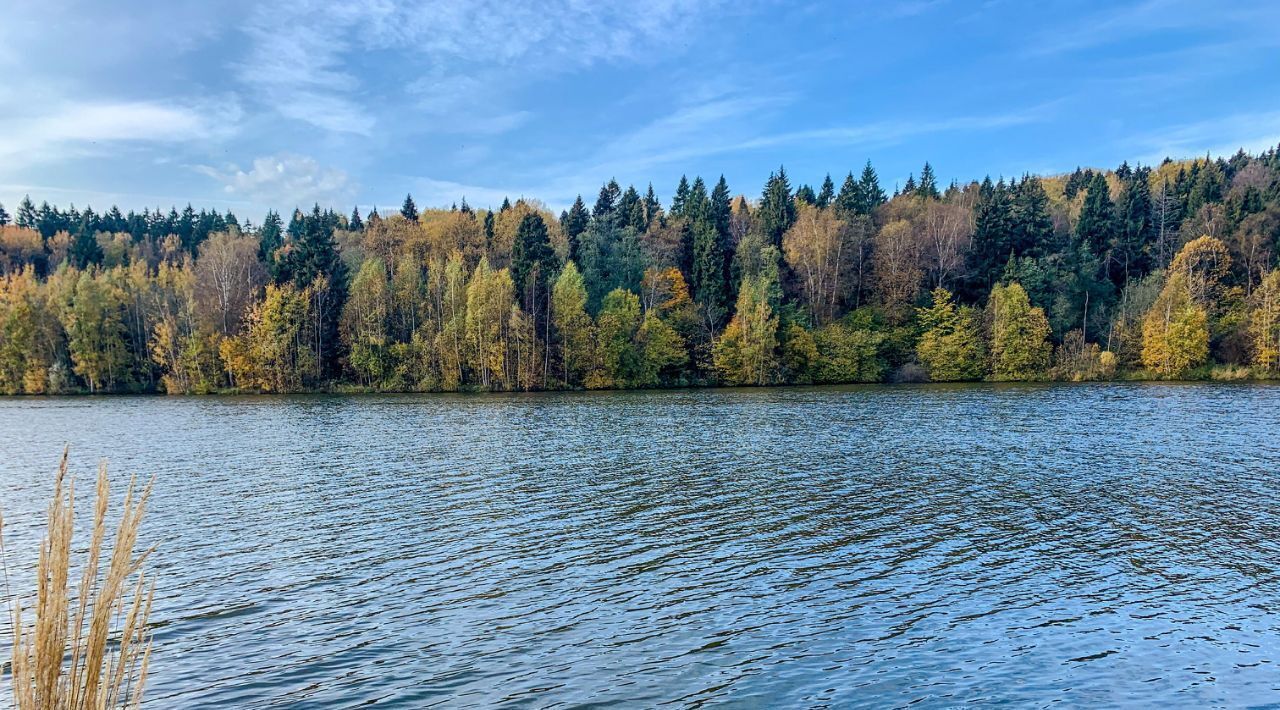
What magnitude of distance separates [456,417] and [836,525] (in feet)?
145

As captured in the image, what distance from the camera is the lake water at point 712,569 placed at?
13.2 meters

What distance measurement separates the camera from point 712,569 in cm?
1944

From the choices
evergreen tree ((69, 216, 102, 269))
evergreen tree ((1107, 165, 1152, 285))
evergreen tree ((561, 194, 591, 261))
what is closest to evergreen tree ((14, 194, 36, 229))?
evergreen tree ((69, 216, 102, 269))

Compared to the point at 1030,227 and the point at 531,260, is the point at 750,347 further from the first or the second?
the point at 1030,227

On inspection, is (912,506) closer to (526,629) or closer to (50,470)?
(526,629)

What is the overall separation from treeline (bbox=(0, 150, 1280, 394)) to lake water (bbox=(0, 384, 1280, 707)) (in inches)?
2256

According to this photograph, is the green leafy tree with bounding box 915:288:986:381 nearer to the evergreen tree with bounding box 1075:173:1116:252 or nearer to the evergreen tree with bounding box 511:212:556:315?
the evergreen tree with bounding box 1075:173:1116:252

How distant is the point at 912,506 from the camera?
26453 mm

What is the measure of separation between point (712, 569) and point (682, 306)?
312 feet

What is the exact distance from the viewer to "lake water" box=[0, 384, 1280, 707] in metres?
13.2

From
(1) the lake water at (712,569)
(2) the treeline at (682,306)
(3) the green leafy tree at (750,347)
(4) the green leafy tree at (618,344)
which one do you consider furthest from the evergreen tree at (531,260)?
(1) the lake water at (712,569)

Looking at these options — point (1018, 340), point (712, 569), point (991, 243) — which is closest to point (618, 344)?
point (1018, 340)

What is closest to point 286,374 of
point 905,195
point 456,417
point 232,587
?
point 456,417

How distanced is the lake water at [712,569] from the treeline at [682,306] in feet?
188
